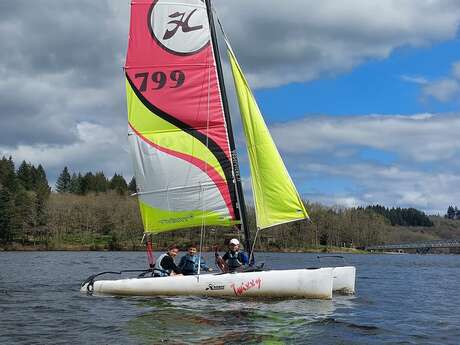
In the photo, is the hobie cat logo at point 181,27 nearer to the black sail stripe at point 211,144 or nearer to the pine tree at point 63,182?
the black sail stripe at point 211,144

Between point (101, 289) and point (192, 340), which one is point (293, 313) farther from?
point (101, 289)

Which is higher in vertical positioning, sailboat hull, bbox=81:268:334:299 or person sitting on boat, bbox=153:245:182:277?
person sitting on boat, bbox=153:245:182:277

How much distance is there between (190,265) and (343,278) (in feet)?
18.6

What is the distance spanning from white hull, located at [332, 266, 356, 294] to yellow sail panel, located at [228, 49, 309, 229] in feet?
10.3

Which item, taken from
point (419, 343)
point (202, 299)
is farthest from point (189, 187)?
point (419, 343)

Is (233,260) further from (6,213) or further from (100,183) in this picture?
(100,183)

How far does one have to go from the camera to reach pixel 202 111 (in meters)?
19.9

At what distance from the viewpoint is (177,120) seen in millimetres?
20156

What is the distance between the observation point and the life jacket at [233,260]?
1919 cm

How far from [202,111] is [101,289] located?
7078 mm

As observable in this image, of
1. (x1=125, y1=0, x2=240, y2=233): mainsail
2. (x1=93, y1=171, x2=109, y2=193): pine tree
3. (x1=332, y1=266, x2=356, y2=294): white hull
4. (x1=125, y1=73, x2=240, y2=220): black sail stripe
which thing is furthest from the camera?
(x1=93, y1=171, x2=109, y2=193): pine tree

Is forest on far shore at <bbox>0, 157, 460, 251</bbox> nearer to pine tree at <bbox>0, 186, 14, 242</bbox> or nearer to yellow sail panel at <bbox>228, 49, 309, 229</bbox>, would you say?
pine tree at <bbox>0, 186, 14, 242</bbox>

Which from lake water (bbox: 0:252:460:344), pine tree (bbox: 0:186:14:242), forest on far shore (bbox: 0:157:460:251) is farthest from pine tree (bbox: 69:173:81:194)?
lake water (bbox: 0:252:460:344)

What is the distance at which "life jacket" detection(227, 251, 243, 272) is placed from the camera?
755 inches
